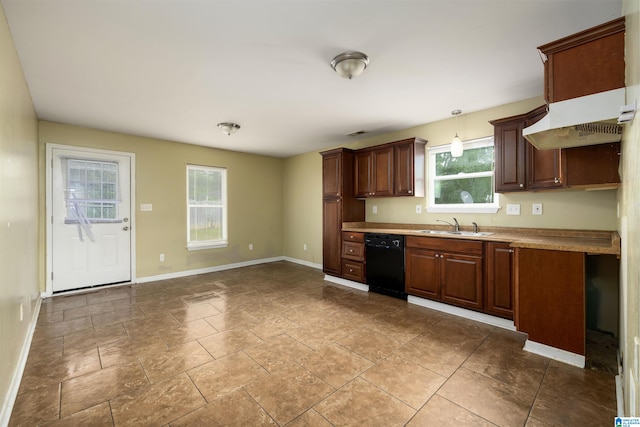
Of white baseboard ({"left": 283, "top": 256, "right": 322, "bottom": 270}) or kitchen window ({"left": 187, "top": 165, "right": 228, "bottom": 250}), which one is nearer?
kitchen window ({"left": 187, "top": 165, "right": 228, "bottom": 250})

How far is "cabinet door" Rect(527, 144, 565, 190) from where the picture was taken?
269 cm

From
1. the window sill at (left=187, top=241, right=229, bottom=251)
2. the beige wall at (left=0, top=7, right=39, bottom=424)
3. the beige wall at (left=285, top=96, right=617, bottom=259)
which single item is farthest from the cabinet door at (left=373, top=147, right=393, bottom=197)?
the beige wall at (left=0, top=7, right=39, bottom=424)

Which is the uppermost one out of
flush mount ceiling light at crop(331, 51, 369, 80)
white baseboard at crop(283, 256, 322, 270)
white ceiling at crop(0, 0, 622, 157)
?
white ceiling at crop(0, 0, 622, 157)

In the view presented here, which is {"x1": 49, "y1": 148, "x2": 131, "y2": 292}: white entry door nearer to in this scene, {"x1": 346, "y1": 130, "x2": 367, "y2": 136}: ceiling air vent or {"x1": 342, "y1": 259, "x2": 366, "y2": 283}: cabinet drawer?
{"x1": 342, "y1": 259, "x2": 366, "y2": 283}: cabinet drawer

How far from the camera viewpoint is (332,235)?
4.66 metres

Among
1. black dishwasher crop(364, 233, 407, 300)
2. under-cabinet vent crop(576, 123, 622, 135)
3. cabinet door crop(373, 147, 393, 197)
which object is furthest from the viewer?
cabinet door crop(373, 147, 393, 197)

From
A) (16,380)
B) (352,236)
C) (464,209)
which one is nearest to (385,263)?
(352,236)

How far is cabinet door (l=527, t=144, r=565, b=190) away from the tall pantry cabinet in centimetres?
243

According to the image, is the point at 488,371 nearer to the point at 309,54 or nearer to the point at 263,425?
the point at 263,425

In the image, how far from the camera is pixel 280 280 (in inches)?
187

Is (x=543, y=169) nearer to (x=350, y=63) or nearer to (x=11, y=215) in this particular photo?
(x=350, y=63)

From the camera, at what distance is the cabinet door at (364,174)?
14.5ft

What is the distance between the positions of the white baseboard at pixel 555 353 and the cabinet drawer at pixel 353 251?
220 cm

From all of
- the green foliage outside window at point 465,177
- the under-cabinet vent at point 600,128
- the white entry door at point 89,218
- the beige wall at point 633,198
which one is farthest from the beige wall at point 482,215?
the white entry door at point 89,218
